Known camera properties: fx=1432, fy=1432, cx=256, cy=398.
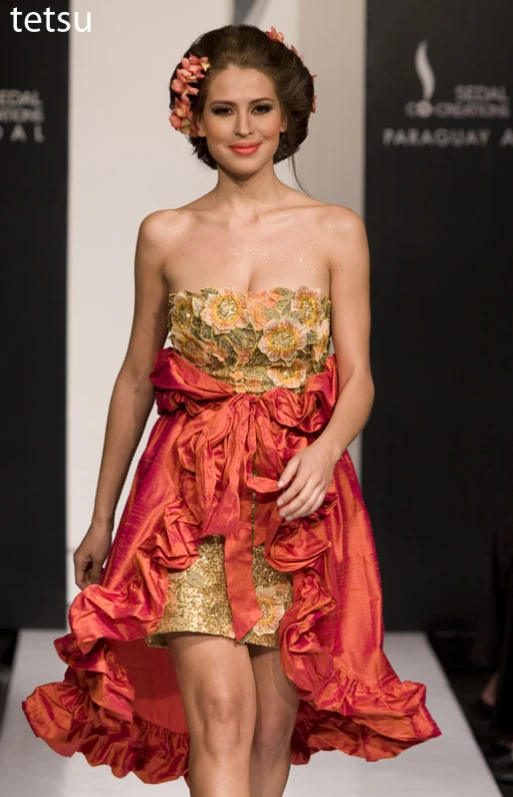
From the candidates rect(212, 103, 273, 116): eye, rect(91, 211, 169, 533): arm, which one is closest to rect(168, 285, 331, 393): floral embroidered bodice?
rect(91, 211, 169, 533): arm

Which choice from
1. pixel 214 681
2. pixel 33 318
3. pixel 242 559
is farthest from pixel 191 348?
pixel 33 318

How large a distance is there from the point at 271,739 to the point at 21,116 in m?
3.24

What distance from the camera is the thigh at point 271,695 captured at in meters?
2.82

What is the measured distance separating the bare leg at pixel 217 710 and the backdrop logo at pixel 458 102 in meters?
3.17

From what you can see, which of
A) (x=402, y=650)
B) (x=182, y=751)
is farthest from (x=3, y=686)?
(x=182, y=751)

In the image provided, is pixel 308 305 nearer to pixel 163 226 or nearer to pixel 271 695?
pixel 163 226

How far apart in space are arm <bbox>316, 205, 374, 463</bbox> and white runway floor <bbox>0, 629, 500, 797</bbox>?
64.1 inches

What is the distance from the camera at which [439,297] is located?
5.53 meters

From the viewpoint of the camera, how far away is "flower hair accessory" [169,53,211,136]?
2.89 metres

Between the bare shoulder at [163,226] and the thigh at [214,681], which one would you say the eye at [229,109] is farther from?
the thigh at [214,681]

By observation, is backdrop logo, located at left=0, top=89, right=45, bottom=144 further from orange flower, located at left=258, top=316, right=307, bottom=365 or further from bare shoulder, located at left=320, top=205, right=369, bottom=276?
orange flower, located at left=258, top=316, right=307, bottom=365

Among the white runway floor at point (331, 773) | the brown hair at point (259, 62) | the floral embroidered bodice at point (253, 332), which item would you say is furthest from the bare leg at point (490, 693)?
the brown hair at point (259, 62)

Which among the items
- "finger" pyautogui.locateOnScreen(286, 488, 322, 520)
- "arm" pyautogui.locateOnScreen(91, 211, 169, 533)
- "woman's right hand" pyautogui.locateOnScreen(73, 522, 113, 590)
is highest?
"arm" pyautogui.locateOnScreen(91, 211, 169, 533)

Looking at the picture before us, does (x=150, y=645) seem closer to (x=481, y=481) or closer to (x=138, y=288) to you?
Answer: (x=138, y=288)
